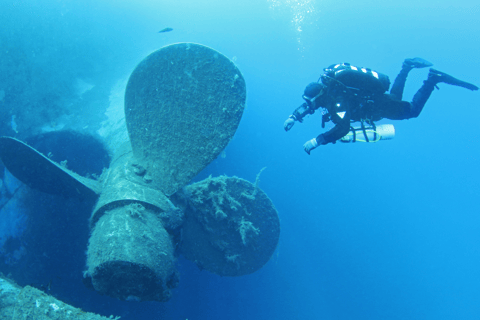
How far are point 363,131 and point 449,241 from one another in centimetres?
2429

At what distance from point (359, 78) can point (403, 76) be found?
221 centimetres

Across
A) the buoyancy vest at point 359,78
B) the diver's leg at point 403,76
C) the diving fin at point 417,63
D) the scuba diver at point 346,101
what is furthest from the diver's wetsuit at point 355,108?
the diving fin at point 417,63

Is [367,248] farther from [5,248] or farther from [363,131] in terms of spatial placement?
[5,248]

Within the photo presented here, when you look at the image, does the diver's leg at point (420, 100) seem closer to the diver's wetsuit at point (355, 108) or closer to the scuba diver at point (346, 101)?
the diver's wetsuit at point (355, 108)

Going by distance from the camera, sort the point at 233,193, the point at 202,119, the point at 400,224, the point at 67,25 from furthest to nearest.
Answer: the point at 400,224 → the point at 67,25 → the point at 233,193 → the point at 202,119

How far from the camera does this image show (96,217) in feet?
11.5

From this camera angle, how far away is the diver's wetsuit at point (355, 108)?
461 cm

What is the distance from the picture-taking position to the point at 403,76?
600 centimetres

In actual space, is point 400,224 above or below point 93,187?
below

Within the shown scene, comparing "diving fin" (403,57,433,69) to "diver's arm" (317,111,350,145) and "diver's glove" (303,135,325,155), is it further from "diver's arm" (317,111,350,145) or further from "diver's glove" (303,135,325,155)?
"diver's glove" (303,135,325,155)

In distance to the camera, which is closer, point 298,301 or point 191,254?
point 191,254

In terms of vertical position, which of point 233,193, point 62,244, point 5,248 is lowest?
point 5,248

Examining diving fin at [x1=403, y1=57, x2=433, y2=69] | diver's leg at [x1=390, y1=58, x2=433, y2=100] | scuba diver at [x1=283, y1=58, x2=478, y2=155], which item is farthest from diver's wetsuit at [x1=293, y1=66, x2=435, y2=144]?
diving fin at [x1=403, y1=57, x2=433, y2=69]

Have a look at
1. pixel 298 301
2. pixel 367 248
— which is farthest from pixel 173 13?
pixel 367 248
